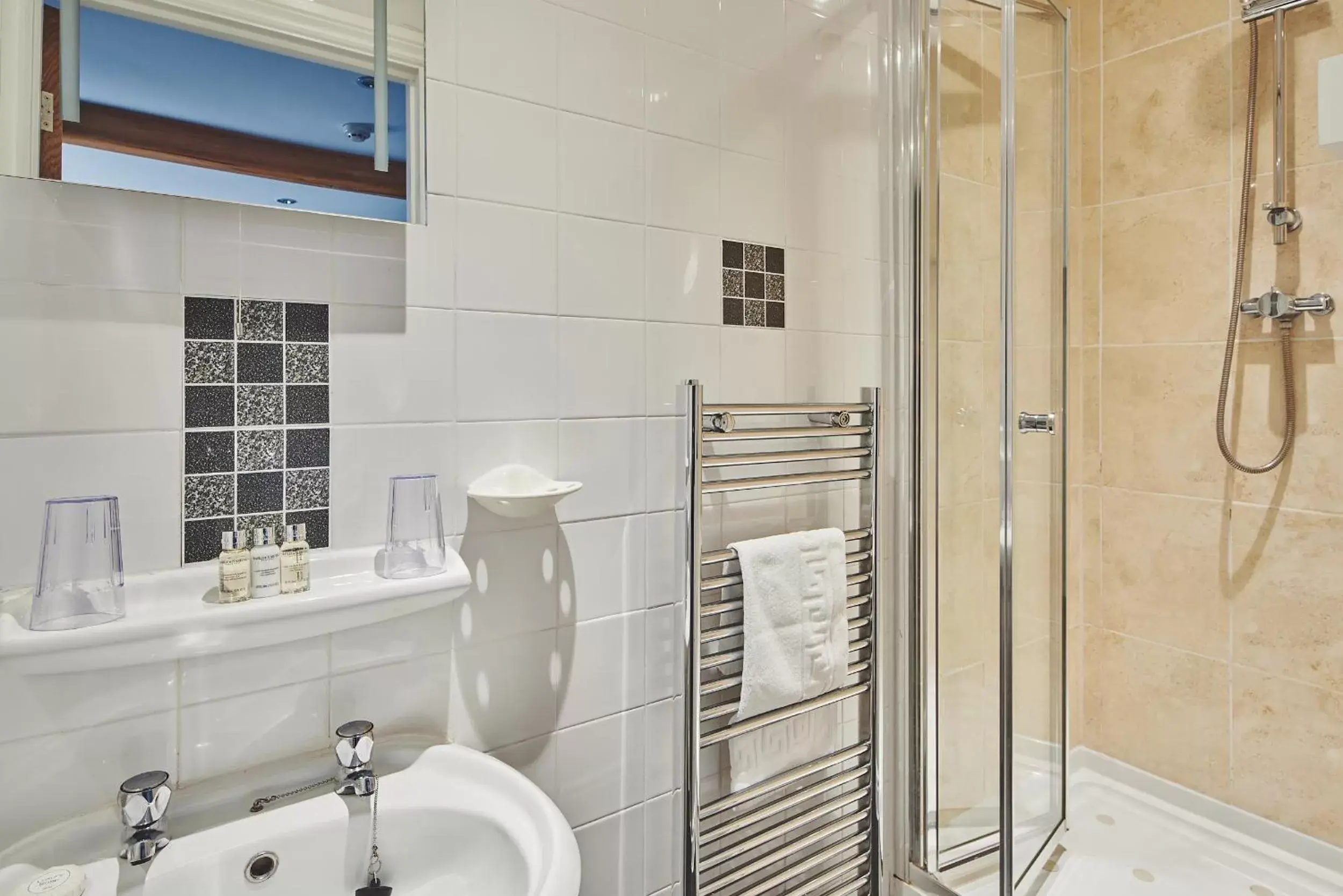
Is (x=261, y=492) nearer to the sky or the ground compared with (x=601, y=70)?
nearer to the ground

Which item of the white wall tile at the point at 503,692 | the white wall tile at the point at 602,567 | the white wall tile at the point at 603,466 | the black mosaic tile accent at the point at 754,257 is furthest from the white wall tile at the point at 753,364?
the white wall tile at the point at 503,692

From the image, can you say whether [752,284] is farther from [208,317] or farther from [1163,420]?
[1163,420]

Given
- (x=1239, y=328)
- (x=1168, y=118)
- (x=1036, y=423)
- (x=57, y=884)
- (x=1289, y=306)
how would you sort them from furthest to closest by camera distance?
1. (x=1168, y=118)
2. (x=1239, y=328)
3. (x=1289, y=306)
4. (x=1036, y=423)
5. (x=57, y=884)

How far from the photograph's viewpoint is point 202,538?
0.80 m

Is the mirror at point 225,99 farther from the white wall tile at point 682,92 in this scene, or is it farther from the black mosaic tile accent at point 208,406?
the white wall tile at point 682,92

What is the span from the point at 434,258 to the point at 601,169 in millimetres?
321

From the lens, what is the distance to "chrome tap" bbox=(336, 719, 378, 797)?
2.62 ft

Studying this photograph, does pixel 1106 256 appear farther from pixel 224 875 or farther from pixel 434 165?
pixel 224 875

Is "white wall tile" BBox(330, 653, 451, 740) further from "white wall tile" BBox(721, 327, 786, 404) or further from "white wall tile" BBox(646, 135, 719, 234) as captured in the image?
"white wall tile" BBox(646, 135, 719, 234)

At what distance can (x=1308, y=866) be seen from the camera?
158 cm

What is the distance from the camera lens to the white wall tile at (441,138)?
3.03 ft

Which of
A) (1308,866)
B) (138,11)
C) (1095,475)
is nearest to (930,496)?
(1095,475)

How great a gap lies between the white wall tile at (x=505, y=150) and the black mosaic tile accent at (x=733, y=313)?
37 centimetres

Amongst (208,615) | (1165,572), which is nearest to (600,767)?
(208,615)
